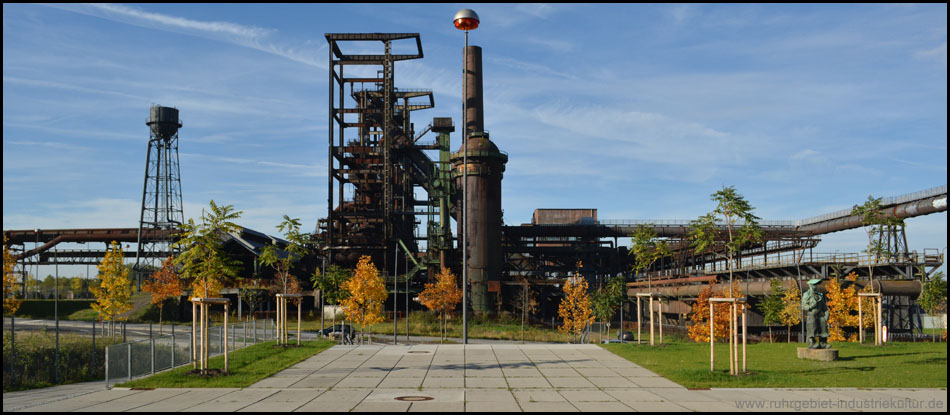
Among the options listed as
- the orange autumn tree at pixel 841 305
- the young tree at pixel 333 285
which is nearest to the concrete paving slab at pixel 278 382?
the young tree at pixel 333 285

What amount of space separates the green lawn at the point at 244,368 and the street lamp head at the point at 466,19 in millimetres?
13851

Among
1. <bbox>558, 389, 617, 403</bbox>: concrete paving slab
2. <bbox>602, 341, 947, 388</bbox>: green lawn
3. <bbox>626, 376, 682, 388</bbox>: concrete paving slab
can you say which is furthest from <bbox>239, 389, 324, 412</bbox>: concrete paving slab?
<bbox>602, 341, 947, 388</bbox>: green lawn

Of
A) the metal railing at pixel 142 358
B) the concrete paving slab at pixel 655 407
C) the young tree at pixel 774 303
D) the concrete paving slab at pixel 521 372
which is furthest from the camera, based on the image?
the young tree at pixel 774 303

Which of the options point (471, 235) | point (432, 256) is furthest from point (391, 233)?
point (471, 235)

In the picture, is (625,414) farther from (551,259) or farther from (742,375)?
(551,259)

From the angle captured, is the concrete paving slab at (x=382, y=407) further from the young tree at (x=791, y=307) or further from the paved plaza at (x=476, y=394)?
the young tree at (x=791, y=307)

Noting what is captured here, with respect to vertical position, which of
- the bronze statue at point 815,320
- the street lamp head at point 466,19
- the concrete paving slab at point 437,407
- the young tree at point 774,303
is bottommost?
the young tree at point 774,303

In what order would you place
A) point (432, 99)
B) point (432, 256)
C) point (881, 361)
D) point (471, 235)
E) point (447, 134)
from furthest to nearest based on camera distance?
point (432, 99), point (447, 134), point (432, 256), point (471, 235), point (881, 361)

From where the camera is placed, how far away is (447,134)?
307 ft

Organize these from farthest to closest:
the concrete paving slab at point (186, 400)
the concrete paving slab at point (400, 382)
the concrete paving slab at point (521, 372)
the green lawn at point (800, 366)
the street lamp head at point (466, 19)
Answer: the street lamp head at point (466, 19), the concrete paving slab at point (521, 372), the concrete paving slab at point (400, 382), the green lawn at point (800, 366), the concrete paving slab at point (186, 400)

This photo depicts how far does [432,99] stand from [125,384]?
8643cm

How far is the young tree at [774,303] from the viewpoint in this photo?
50.8 meters

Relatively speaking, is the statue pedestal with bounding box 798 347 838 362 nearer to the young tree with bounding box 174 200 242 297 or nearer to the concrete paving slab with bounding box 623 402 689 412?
the concrete paving slab with bounding box 623 402 689 412

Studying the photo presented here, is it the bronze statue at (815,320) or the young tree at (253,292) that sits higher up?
the bronze statue at (815,320)
